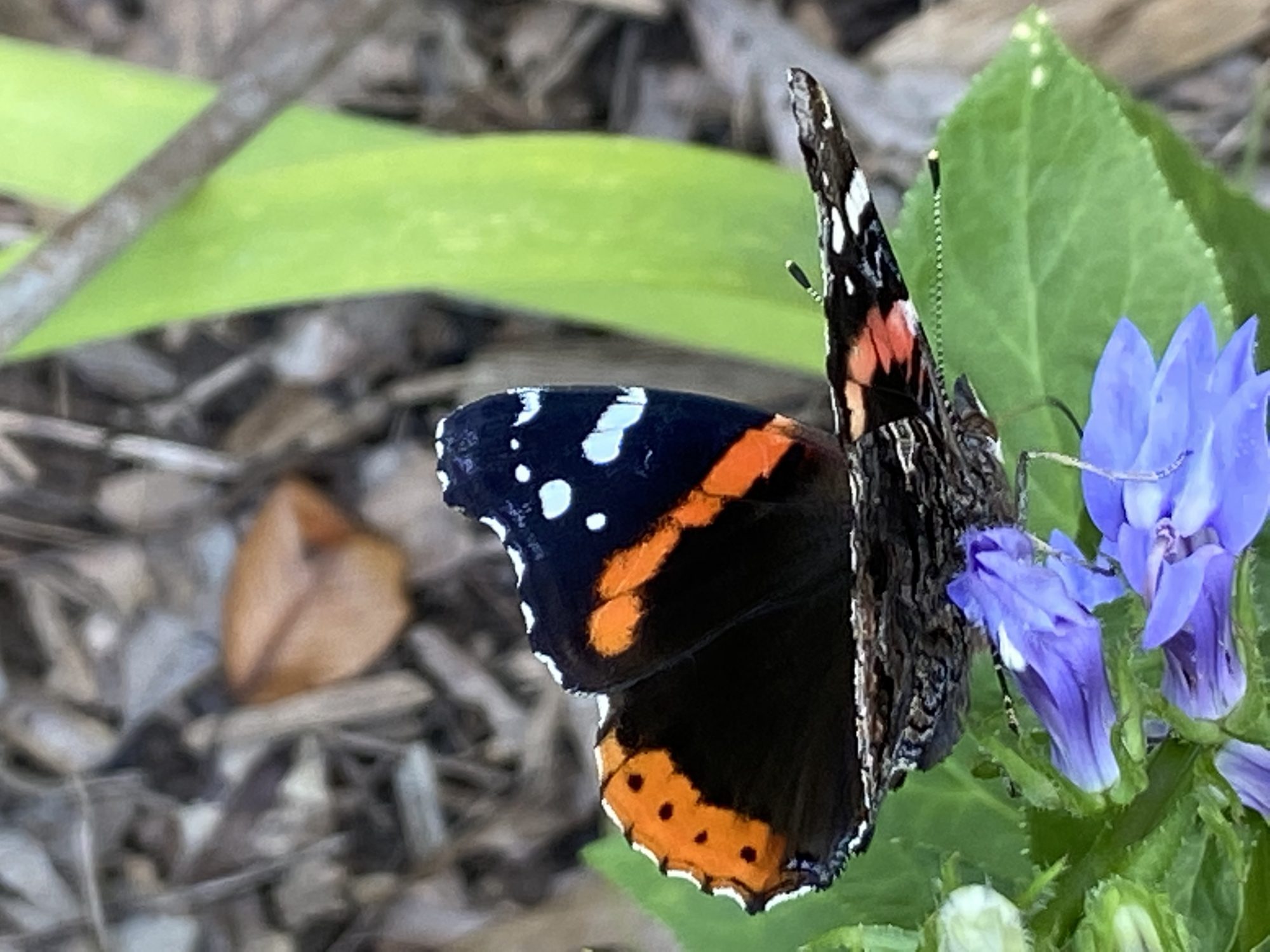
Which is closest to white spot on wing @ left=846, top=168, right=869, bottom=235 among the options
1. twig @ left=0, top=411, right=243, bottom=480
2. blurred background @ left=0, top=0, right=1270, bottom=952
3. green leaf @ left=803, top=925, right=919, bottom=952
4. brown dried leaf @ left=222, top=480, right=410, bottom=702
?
green leaf @ left=803, top=925, right=919, bottom=952

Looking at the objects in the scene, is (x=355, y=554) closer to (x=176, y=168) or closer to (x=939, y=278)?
(x=176, y=168)

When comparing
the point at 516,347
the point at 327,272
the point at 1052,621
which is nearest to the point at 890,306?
the point at 1052,621

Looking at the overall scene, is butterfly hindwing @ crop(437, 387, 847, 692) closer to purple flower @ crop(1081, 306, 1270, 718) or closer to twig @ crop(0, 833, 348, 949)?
purple flower @ crop(1081, 306, 1270, 718)

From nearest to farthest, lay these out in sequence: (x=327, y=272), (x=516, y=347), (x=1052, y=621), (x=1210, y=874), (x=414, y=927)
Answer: (x=1052, y=621), (x=1210, y=874), (x=327, y=272), (x=414, y=927), (x=516, y=347)

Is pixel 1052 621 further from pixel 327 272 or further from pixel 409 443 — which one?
pixel 409 443

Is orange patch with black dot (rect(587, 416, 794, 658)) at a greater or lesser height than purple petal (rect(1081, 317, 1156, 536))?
lesser

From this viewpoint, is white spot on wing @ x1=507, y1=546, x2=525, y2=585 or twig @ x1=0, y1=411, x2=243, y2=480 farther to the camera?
twig @ x1=0, y1=411, x2=243, y2=480
